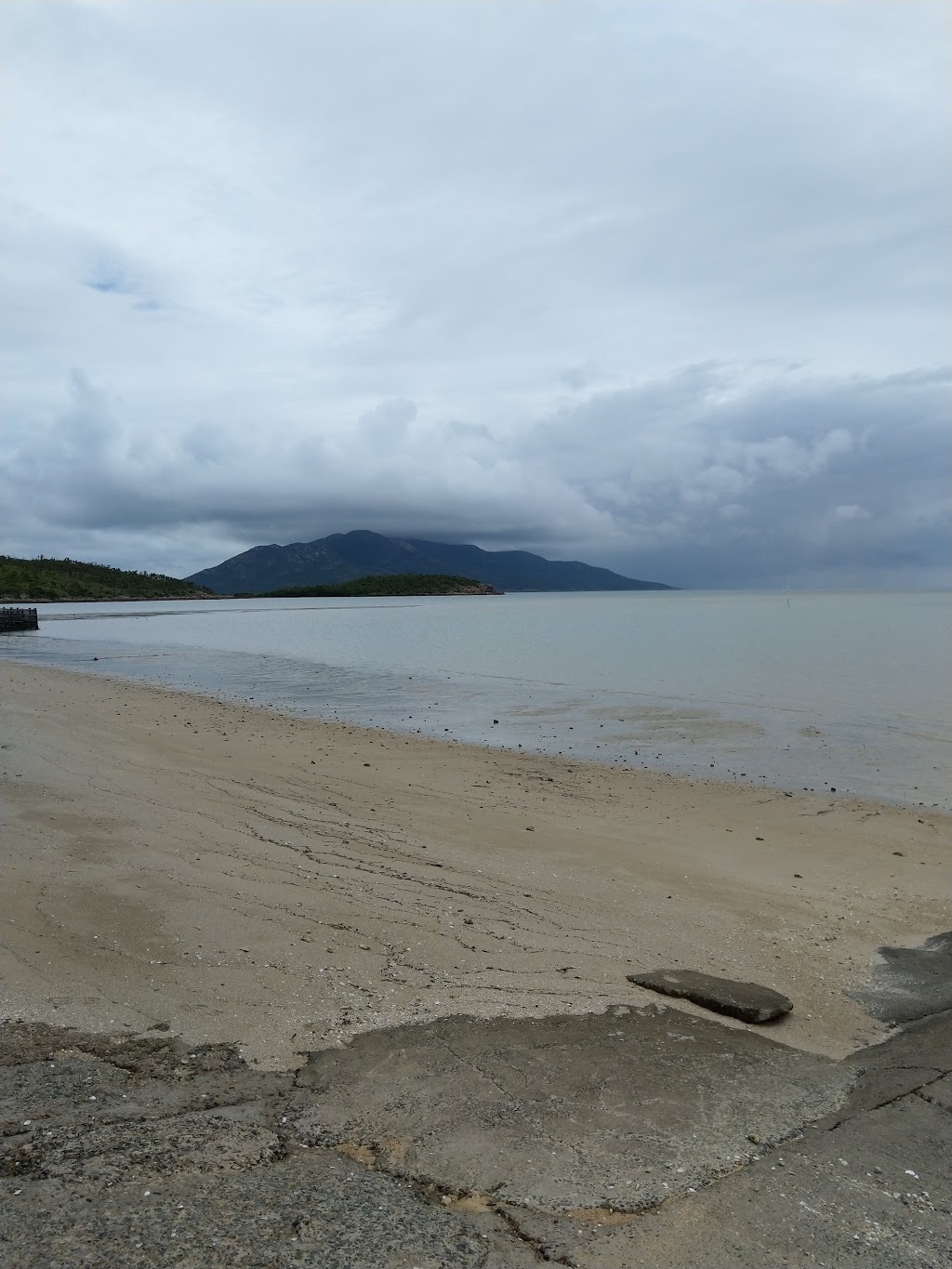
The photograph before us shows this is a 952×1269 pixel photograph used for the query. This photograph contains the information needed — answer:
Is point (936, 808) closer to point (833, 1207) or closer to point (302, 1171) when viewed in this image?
point (833, 1207)

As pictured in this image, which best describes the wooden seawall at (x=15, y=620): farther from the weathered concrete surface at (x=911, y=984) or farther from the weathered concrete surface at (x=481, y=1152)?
the weathered concrete surface at (x=911, y=984)

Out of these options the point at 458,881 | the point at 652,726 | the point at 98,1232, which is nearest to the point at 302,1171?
the point at 98,1232

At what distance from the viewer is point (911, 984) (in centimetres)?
735

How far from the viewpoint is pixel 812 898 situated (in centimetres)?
974

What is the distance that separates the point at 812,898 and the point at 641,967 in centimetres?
357

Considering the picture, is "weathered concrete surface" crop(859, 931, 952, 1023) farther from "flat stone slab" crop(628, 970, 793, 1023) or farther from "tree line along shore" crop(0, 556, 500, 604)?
"tree line along shore" crop(0, 556, 500, 604)

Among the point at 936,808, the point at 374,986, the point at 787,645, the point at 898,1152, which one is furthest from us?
the point at 787,645

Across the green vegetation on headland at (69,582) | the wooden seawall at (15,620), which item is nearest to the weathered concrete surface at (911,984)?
the wooden seawall at (15,620)

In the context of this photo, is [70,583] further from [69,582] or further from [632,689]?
[632,689]

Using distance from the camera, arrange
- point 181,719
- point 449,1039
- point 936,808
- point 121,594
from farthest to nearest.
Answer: point 121,594
point 181,719
point 936,808
point 449,1039

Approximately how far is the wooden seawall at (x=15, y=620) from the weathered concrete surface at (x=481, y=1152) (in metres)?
68.7

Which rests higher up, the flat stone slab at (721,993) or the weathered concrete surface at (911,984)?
the flat stone slab at (721,993)

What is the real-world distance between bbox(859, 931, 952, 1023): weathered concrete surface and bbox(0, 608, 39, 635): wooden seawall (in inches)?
2740

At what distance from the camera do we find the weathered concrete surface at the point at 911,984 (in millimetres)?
6773
